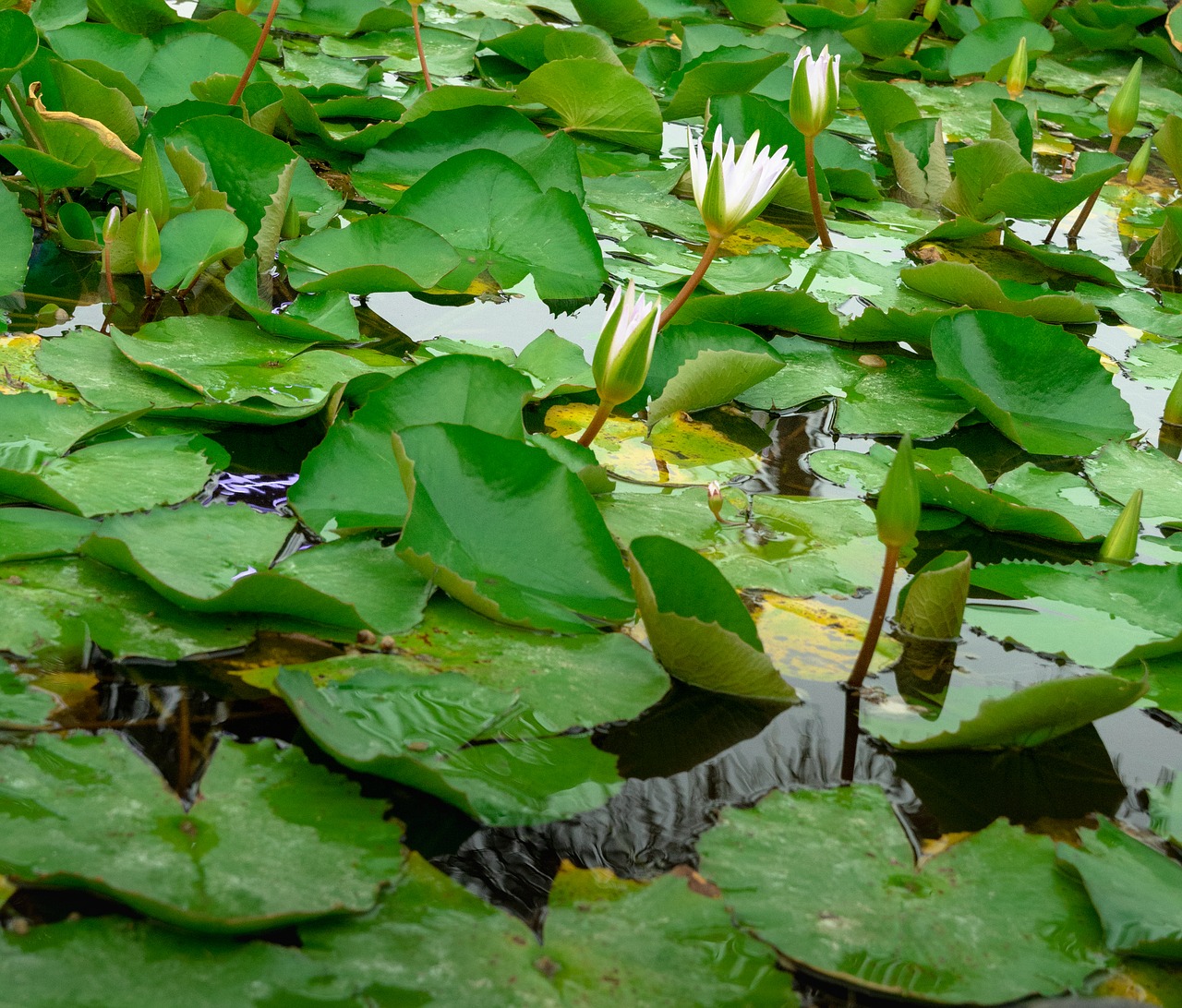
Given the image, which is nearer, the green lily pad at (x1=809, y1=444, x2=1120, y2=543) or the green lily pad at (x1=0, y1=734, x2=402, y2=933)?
the green lily pad at (x1=0, y1=734, x2=402, y2=933)

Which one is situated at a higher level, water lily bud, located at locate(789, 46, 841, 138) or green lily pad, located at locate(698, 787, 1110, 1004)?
water lily bud, located at locate(789, 46, 841, 138)

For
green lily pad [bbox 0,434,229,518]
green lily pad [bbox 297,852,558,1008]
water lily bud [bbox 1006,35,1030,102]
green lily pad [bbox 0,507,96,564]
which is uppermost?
water lily bud [bbox 1006,35,1030,102]

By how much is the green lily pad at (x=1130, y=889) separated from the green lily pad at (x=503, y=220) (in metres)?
1.22

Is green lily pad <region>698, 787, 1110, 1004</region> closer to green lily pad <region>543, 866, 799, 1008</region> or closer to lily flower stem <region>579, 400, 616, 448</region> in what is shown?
green lily pad <region>543, 866, 799, 1008</region>

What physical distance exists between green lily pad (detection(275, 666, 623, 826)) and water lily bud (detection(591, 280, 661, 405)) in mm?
425

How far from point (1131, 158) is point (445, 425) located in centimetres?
274

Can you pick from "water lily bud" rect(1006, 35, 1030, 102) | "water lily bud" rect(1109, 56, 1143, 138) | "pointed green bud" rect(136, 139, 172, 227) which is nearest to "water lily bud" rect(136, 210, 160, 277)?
"pointed green bud" rect(136, 139, 172, 227)

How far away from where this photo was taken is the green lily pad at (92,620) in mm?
Answer: 963

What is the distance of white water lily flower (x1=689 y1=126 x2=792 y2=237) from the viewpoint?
148 cm

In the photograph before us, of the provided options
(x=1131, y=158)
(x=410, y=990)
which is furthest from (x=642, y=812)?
(x=1131, y=158)

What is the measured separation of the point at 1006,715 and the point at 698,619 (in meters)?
0.28

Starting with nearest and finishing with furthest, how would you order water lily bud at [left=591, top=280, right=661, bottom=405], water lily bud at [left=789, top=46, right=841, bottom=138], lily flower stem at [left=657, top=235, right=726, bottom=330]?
water lily bud at [left=591, top=280, right=661, bottom=405], lily flower stem at [left=657, top=235, right=726, bottom=330], water lily bud at [left=789, top=46, right=841, bottom=138]

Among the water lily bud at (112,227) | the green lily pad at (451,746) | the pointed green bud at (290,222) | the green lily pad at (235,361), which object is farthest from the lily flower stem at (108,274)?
the green lily pad at (451,746)

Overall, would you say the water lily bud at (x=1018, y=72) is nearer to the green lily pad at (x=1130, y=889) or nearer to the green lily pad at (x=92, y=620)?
the green lily pad at (x=1130, y=889)
